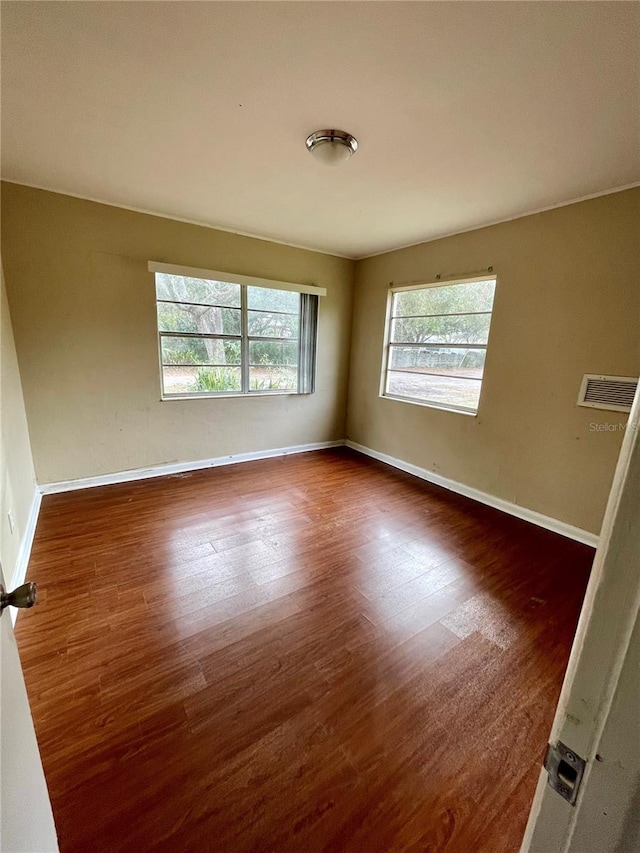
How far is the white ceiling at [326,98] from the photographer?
1.16 m

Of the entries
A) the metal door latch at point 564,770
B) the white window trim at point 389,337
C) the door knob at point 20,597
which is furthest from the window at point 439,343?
the door knob at point 20,597

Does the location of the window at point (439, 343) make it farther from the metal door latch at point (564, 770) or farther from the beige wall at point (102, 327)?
the metal door latch at point (564, 770)

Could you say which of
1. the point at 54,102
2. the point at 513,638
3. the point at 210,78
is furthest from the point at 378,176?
the point at 513,638

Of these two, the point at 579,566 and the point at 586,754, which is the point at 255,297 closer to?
the point at 579,566

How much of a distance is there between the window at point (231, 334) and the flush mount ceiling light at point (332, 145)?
183 centimetres

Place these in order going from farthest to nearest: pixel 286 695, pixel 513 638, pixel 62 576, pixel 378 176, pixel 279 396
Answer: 1. pixel 279 396
2. pixel 378 176
3. pixel 62 576
4. pixel 513 638
5. pixel 286 695

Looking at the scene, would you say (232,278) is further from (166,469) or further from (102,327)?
(166,469)

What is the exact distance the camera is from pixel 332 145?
1777 mm

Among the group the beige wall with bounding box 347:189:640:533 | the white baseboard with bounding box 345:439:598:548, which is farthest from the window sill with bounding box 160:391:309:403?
the beige wall with bounding box 347:189:640:533

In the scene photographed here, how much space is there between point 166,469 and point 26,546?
4.75ft

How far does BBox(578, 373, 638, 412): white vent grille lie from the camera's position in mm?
2287

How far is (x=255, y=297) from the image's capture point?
370cm

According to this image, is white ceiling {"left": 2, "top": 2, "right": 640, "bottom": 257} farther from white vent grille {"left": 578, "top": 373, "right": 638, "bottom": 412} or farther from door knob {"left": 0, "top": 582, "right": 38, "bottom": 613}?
door knob {"left": 0, "top": 582, "right": 38, "bottom": 613}

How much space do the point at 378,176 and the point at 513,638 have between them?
9.04 ft
